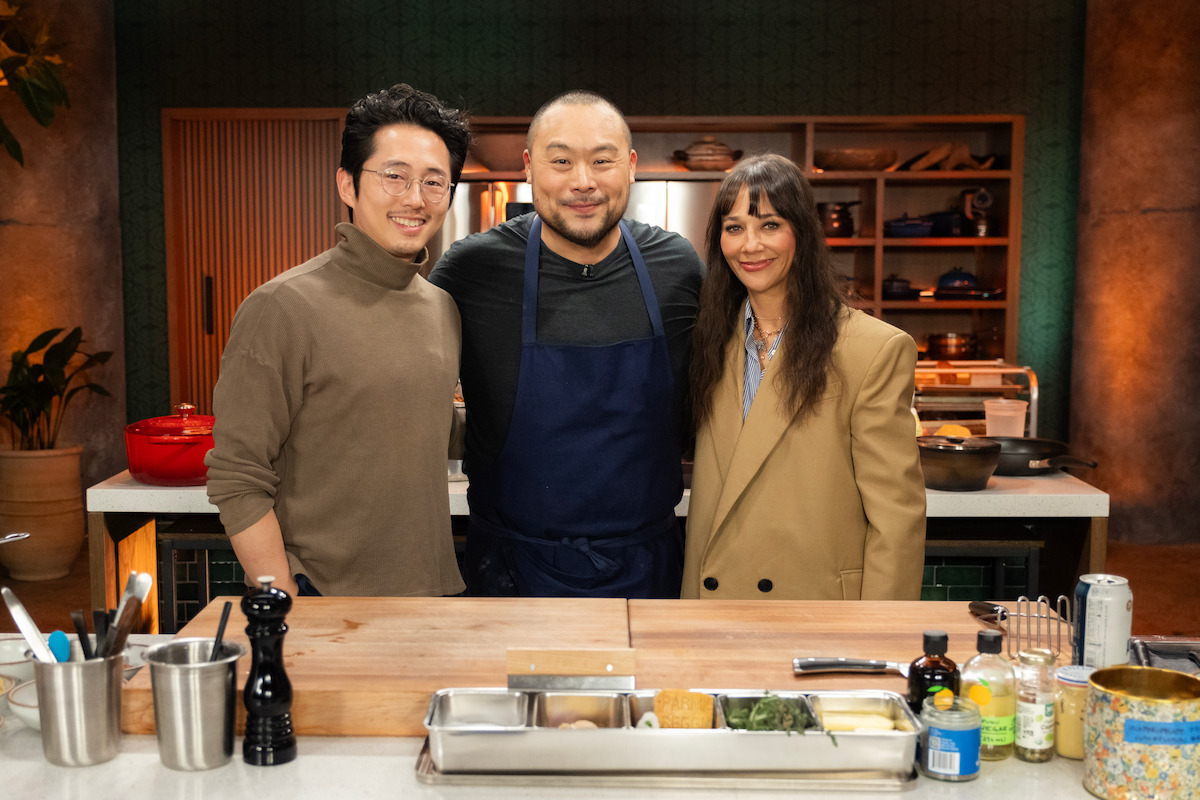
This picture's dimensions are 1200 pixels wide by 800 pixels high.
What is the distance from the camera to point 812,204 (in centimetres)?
228

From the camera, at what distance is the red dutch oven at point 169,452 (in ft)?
10.0

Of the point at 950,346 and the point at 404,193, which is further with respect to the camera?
the point at 950,346

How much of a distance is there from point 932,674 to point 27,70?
17.6 ft

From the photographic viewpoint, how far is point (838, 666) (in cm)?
152

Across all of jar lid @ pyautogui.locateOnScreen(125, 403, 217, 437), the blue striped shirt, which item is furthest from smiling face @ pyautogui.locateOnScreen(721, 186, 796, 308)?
jar lid @ pyautogui.locateOnScreen(125, 403, 217, 437)

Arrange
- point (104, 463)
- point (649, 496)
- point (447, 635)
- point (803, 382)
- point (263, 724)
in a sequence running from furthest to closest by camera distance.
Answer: point (104, 463) → point (649, 496) → point (803, 382) → point (447, 635) → point (263, 724)

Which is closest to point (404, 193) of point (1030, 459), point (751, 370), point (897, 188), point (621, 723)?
point (751, 370)

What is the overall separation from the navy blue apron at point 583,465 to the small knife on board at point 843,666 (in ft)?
2.77

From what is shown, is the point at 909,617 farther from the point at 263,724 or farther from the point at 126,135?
the point at 126,135

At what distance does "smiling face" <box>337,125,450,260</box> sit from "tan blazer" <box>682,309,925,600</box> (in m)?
0.81

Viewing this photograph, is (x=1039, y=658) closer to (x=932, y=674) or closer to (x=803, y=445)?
(x=932, y=674)

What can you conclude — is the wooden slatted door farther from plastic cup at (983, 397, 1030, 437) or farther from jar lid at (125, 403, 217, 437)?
plastic cup at (983, 397, 1030, 437)

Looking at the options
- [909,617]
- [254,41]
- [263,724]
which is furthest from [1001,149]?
[263,724]

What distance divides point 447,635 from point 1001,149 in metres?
5.92
